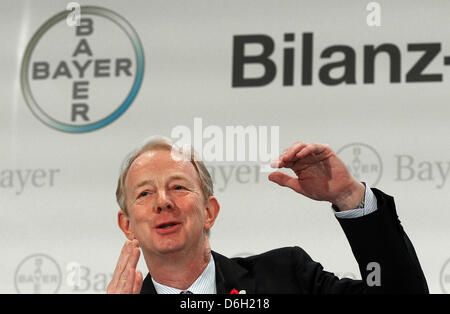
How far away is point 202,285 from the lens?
187cm

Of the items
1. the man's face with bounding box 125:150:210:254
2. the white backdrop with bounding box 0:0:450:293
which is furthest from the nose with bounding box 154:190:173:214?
the white backdrop with bounding box 0:0:450:293

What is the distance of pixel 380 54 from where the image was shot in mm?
2736

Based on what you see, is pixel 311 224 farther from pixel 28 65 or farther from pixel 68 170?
pixel 28 65

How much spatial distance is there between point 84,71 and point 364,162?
41.0 inches

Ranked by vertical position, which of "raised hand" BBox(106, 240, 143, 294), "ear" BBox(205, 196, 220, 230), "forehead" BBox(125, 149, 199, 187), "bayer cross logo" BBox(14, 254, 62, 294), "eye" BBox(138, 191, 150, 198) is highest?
"forehead" BBox(125, 149, 199, 187)

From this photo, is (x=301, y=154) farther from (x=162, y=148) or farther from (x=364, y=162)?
(x=364, y=162)

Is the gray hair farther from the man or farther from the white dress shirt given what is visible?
the white dress shirt

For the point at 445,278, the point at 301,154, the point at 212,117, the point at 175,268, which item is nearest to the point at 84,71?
the point at 212,117

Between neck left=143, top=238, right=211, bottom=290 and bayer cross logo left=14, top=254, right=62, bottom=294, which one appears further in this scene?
bayer cross logo left=14, top=254, right=62, bottom=294

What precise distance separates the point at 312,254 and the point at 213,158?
17.5 inches

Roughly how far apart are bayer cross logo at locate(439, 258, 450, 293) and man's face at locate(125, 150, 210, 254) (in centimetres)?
93

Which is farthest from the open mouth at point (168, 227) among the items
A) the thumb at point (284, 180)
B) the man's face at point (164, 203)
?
the thumb at point (284, 180)

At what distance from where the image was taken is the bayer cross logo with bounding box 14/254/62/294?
111 inches

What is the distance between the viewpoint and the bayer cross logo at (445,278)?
101 inches
